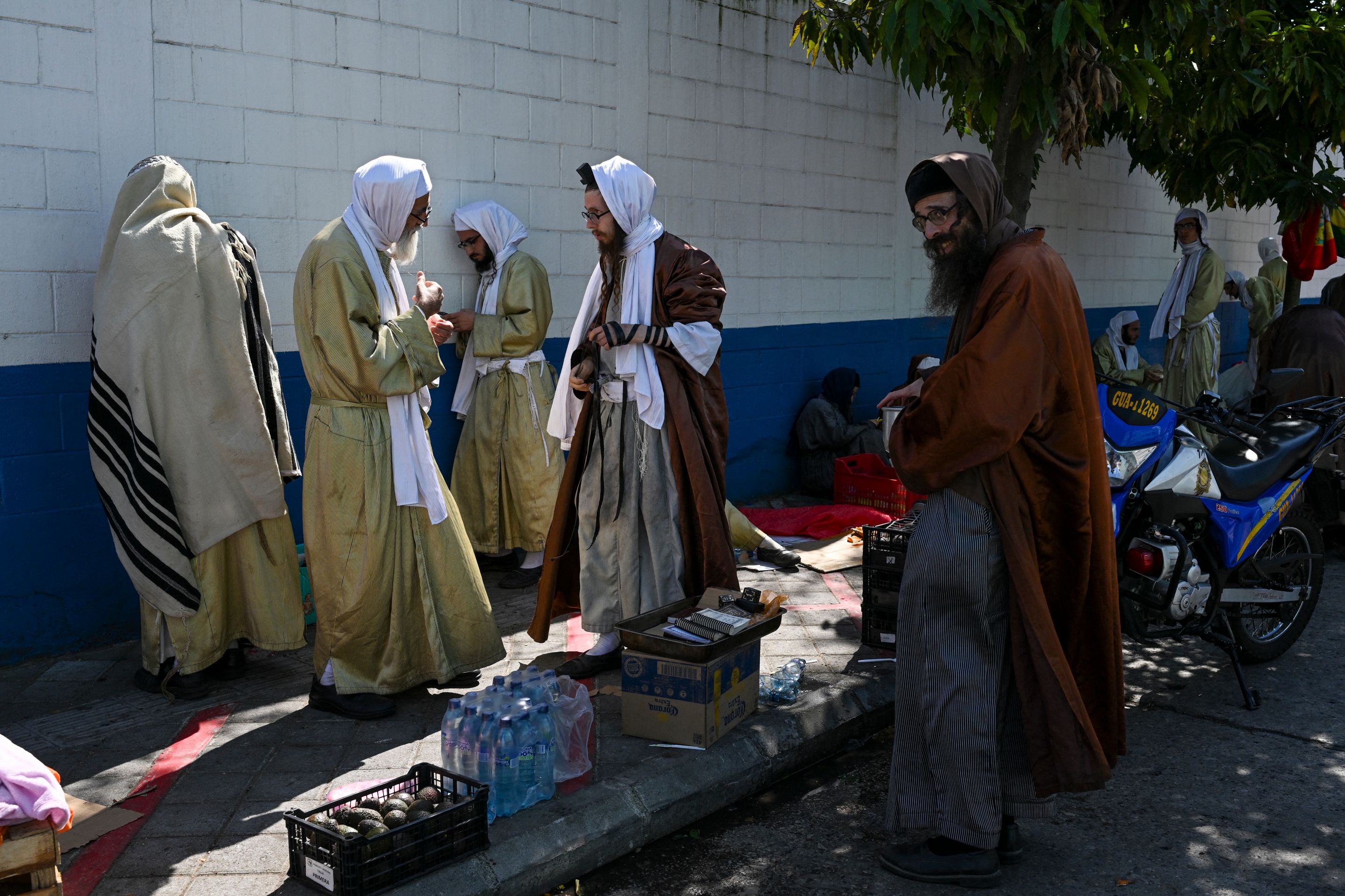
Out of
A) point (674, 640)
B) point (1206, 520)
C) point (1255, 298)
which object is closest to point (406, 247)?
point (674, 640)

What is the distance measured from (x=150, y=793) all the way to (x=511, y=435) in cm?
300

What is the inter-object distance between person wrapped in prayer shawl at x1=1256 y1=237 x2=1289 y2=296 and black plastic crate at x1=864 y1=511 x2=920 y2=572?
975 cm

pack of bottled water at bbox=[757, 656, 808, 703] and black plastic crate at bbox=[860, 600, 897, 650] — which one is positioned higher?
black plastic crate at bbox=[860, 600, 897, 650]

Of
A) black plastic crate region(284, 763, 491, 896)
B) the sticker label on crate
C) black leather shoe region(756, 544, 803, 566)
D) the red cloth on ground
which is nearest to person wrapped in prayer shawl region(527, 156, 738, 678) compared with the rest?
black plastic crate region(284, 763, 491, 896)

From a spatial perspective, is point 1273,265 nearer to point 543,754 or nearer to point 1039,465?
point 1039,465

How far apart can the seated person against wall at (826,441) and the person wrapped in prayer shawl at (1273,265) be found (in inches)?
269

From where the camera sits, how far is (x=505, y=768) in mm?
3520

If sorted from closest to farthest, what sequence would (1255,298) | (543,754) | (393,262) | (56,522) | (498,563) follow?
(543,754) → (393,262) → (56,522) → (498,563) → (1255,298)

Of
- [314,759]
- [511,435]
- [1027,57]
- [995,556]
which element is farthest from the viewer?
[511,435]

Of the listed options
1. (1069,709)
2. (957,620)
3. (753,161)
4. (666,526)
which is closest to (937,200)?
(957,620)

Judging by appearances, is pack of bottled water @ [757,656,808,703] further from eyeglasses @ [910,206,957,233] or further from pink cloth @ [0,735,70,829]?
pink cloth @ [0,735,70,829]

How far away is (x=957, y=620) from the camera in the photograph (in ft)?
10.8

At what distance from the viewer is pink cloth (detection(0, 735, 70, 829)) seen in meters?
2.50

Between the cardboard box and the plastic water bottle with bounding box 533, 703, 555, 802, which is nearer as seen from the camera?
the plastic water bottle with bounding box 533, 703, 555, 802
